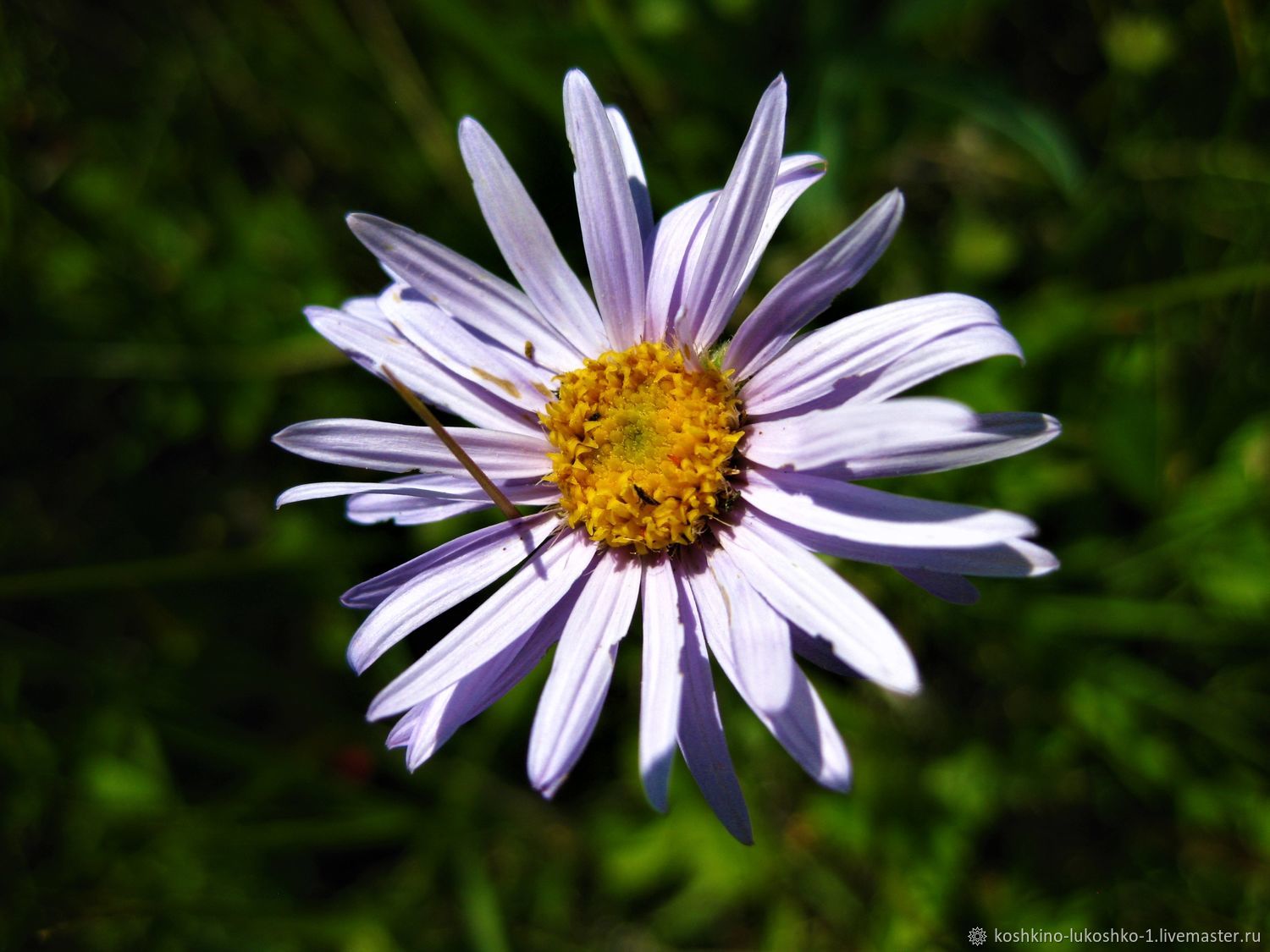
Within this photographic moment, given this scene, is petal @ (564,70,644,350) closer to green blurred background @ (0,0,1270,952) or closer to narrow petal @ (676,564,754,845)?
narrow petal @ (676,564,754,845)

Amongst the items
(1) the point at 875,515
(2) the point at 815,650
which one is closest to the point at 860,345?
(1) the point at 875,515

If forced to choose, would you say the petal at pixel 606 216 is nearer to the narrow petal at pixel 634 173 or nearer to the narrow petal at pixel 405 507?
the narrow petal at pixel 634 173

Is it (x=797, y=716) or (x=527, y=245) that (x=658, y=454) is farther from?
(x=797, y=716)

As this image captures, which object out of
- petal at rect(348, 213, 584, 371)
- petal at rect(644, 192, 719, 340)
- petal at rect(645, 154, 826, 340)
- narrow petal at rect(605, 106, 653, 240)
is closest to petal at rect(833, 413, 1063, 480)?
petal at rect(645, 154, 826, 340)

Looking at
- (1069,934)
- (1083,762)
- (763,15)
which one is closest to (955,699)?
(1083,762)

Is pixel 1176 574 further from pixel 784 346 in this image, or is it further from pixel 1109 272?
pixel 784 346

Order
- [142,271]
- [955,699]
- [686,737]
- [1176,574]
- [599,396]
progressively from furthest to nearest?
[142,271]
[955,699]
[1176,574]
[599,396]
[686,737]

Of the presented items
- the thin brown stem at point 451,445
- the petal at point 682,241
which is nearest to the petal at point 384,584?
the thin brown stem at point 451,445
